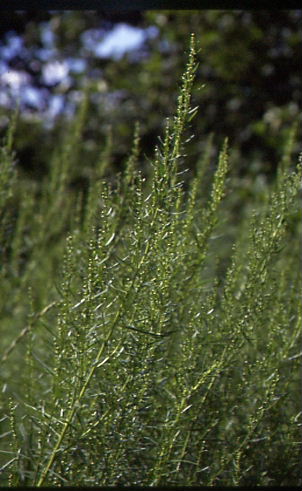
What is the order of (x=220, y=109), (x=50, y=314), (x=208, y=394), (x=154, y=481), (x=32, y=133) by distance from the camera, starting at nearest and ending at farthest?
(x=154, y=481)
(x=208, y=394)
(x=50, y=314)
(x=220, y=109)
(x=32, y=133)

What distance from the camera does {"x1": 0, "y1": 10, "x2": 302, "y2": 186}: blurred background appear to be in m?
3.21

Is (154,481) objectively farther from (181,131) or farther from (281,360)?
(181,131)

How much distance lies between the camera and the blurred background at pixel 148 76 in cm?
321

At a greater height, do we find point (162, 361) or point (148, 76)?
point (148, 76)

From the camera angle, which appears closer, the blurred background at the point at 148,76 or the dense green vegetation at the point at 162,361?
the dense green vegetation at the point at 162,361

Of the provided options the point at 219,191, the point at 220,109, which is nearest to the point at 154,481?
the point at 219,191

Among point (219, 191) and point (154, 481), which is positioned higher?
point (219, 191)

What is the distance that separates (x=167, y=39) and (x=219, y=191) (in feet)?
8.68

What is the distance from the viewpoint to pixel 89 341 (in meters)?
0.87

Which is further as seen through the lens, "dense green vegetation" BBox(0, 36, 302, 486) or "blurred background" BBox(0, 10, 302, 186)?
"blurred background" BBox(0, 10, 302, 186)

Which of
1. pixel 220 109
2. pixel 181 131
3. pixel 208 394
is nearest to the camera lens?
pixel 181 131

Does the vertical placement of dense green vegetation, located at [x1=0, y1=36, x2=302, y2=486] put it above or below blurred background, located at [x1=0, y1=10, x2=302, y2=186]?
below

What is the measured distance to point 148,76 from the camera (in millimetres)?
3582

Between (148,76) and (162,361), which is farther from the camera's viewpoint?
(148,76)
